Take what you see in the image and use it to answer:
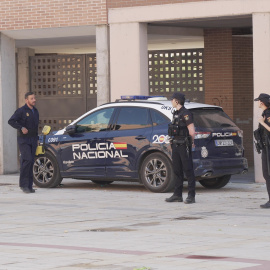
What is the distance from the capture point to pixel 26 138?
658 inches

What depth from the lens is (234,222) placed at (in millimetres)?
11547

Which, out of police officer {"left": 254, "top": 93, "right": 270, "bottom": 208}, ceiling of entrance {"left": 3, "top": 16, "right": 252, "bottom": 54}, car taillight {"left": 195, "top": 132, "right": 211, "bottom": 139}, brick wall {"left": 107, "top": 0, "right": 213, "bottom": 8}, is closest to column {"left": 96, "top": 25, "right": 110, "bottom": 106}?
ceiling of entrance {"left": 3, "top": 16, "right": 252, "bottom": 54}

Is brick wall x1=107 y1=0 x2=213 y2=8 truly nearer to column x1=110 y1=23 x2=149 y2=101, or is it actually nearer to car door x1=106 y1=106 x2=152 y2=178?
column x1=110 y1=23 x2=149 y2=101

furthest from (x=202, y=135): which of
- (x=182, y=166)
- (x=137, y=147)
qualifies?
(x=182, y=166)

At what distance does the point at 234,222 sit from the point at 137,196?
4503mm

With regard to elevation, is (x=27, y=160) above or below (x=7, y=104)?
below

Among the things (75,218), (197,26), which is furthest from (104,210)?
(197,26)

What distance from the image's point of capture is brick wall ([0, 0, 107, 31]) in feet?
67.1

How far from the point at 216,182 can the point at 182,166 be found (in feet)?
9.42

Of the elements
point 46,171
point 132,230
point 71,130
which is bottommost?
point 132,230

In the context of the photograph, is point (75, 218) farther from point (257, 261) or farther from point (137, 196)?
point (257, 261)

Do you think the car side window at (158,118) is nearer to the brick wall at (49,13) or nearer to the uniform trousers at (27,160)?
the uniform trousers at (27,160)

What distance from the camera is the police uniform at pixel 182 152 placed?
1433cm

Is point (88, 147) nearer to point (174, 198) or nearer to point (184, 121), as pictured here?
point (174, 198)
